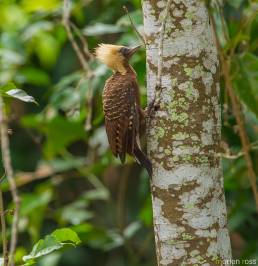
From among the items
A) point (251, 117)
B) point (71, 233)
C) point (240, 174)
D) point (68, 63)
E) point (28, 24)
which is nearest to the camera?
point (71, 233)

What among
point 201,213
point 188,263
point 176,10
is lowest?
point 188,263

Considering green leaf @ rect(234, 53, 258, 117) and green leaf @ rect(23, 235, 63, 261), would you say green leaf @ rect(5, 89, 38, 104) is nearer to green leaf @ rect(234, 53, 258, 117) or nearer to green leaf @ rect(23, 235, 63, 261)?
green leaf @ rect(23, 235, 63, 261)

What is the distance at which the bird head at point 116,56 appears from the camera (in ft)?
11.5

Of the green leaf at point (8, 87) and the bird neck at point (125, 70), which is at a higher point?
the green leaf at point (8, 87)

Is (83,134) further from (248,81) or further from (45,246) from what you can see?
(45,246)

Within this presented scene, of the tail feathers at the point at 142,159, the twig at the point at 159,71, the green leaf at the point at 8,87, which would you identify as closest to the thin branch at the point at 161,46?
the twig at the point at 159,71

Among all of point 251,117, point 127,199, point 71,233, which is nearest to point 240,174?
point 251,117

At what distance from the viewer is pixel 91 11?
5797 mm

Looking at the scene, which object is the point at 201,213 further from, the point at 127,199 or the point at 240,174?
the point at 127,199

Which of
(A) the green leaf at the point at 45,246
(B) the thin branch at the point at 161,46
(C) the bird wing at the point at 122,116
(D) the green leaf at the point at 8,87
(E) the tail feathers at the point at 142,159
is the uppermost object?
(B) the thin branch at the point at 161,46

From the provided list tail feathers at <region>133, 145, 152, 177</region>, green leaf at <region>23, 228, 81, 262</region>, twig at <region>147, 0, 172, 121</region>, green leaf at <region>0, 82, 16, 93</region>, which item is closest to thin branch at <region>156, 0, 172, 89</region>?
twig at <region>147, 0, 172, 121</region>

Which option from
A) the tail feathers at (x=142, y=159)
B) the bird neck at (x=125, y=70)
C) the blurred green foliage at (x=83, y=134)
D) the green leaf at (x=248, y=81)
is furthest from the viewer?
the blurred green foliage at (x=83, y=134)

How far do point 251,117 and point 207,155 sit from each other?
37.5 inches

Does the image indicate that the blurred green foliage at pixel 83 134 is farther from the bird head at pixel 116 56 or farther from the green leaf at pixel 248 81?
the bird head at pixel 116 56
